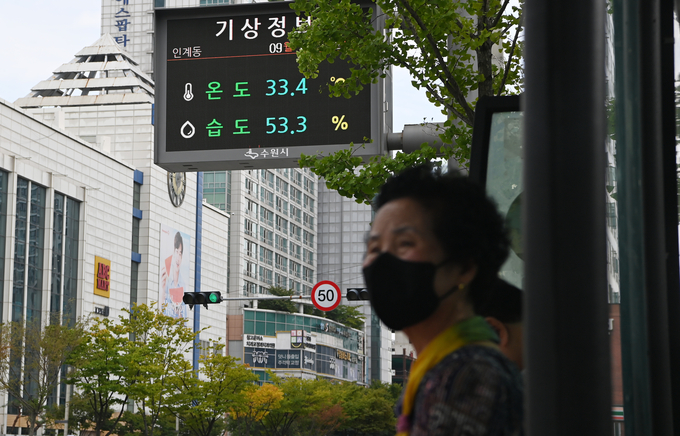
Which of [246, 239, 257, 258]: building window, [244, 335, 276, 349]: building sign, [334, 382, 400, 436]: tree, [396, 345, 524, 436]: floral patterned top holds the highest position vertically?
[246, 239, 257, 258]: building window

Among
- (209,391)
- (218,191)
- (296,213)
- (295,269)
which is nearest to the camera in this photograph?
(209,391)

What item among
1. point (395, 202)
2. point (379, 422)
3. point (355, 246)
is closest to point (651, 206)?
Answer: point (395, 202)

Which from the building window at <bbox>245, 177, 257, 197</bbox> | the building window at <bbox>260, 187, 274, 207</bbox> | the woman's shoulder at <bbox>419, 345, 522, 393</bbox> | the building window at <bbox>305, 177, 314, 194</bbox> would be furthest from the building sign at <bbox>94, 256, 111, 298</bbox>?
the woman's shoulder at <bbox>419, 345, 522, 393</bbox>

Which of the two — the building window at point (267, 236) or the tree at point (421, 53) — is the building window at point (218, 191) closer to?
the building window at point (267, 236)

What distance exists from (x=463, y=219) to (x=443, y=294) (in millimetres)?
157

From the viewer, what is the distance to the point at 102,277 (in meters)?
67.3

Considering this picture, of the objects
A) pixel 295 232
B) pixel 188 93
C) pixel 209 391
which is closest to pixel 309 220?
pixel 295 232

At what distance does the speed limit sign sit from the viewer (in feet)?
95.1

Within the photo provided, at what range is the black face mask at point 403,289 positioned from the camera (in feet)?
5.54

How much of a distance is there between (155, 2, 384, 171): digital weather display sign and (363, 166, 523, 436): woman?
9748 millimetres

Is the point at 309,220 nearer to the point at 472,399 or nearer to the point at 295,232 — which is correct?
the point at 295,232

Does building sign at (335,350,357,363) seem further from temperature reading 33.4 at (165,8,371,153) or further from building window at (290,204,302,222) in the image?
temperature reading 33.4 at (165,8,371,153)

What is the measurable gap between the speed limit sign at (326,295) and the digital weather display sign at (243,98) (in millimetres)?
16912

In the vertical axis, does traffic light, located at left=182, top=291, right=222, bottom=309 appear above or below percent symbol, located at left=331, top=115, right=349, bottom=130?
below
